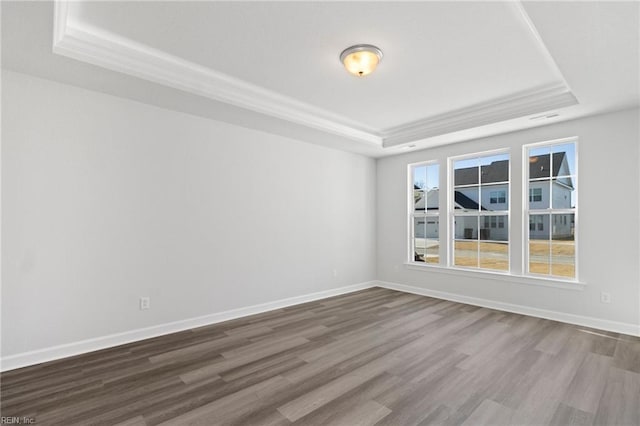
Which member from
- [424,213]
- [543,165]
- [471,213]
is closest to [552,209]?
[543,165]

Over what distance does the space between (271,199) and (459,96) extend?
112 inches

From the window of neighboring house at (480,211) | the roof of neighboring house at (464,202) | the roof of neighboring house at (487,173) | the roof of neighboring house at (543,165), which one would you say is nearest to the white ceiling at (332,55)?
the roof of neighboring house at (543,165)

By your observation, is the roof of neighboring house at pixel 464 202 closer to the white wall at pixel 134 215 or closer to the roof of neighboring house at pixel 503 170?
the roof of neighboring house at pixel 503 170

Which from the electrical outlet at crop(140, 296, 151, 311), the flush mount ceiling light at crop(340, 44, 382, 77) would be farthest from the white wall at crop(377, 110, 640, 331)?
the electrical outlet at crop(140, 296, 151, 311)

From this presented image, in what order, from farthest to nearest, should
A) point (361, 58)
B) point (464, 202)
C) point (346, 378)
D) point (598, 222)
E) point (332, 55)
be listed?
point (464, 202) → point (598, 222) → point (332, 55) → point (361, 58) → point (346, 378)

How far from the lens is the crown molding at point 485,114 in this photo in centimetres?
360

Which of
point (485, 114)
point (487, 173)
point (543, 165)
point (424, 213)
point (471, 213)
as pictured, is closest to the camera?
point (485, 114)

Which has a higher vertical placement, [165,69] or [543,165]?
[165,69]

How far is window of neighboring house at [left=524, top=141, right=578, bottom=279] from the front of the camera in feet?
13.9

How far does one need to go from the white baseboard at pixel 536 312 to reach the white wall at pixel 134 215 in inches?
80.8

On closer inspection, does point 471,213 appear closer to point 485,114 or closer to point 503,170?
point 503,170

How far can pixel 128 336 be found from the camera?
3398mm

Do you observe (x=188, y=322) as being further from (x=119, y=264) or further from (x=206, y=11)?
(x=206, y=11)

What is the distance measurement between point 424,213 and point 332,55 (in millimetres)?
3747
